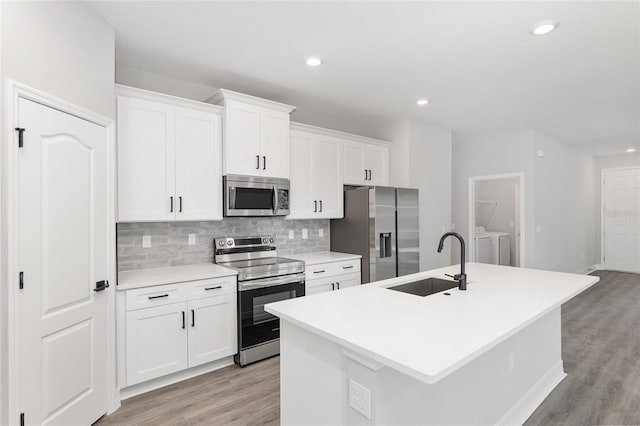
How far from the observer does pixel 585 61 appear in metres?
2.86

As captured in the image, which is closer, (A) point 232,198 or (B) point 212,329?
(B) point 212,329

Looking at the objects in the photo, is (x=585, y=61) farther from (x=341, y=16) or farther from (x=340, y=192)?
(x=340, y=192)

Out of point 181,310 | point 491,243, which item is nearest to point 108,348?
point 181,310

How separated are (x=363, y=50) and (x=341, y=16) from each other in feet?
1.70

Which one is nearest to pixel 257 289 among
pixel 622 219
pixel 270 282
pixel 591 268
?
pixel 270 282

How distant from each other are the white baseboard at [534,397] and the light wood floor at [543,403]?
0.03 meters

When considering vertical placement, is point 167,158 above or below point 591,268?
→ above

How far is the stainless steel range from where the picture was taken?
2.97 metres

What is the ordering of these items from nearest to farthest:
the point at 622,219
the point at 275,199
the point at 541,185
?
the point at 275,199 → the point at 541,185 → the point at 622,219

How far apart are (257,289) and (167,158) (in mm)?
1391

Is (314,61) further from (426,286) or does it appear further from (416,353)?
(416,353)

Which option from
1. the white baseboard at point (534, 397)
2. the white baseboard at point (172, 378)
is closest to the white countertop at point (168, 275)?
the white baseboard at point (172, 378)

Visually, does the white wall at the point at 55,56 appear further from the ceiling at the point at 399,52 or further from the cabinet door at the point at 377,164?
the cabinet door at the point at 377,164

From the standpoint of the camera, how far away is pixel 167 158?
284 centimetres
